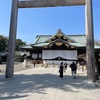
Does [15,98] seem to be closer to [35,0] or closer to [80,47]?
[35,0]

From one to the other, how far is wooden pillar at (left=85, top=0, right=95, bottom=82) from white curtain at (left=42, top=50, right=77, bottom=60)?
22419 mm

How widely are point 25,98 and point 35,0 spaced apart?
30.4ft

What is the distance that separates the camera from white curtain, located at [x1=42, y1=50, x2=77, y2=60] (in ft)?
115

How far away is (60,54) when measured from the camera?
116ft

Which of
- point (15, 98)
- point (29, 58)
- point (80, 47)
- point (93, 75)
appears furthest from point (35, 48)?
point (15, 98)

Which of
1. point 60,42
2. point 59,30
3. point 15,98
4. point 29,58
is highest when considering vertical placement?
point 59,30

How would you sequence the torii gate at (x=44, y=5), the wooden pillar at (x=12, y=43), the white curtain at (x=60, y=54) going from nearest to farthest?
the torii gate at (x=44, y=5)
the wooden pillar at (x=12, y=43)
the white curtain at (x=60, y=54)

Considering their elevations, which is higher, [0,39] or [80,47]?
[0,39]

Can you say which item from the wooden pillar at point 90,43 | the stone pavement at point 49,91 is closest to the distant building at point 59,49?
the wooden pillar at point 90,43

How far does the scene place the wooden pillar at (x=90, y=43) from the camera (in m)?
11.9

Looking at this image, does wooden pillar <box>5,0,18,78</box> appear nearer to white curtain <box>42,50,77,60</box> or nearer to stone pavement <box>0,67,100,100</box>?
stone pavement <box>0,67,100,100</box>

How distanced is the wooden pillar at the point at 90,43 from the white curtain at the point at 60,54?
22419 millimetres

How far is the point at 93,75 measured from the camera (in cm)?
1180

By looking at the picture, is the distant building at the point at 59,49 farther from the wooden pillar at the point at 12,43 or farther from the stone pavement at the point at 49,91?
the stone pavement at the point at 49,91
